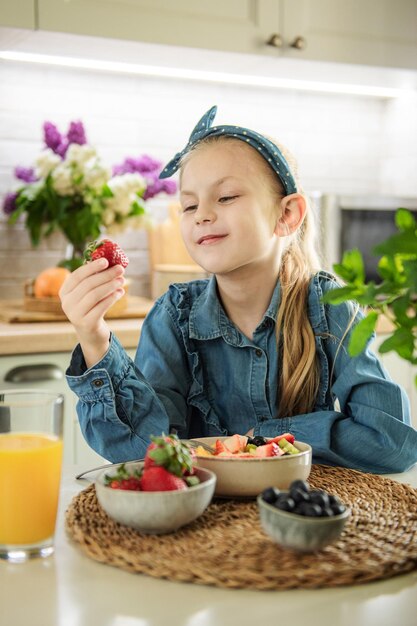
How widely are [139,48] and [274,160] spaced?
1.22 meters

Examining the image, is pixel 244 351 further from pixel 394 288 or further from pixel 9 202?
pixel 9 202

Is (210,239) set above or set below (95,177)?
below

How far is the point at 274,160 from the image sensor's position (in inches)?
58.5

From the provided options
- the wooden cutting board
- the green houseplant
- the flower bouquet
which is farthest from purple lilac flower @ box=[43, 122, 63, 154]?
the green houseplant

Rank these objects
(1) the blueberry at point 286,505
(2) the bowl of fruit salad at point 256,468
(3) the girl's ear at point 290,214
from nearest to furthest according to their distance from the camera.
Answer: (1) the blueberry at point 286,505, (2) the bowl of fruit salad at point 256,468, (3) the girl's ear at point 290,214

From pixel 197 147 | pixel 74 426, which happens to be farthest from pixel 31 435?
pixel 74 426

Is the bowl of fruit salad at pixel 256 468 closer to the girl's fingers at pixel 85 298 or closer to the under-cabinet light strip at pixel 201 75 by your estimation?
the girl's fingers at pixel 85 298

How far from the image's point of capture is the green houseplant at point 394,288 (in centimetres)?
73

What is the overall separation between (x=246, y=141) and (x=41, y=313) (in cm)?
119

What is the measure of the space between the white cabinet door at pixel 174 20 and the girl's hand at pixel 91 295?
1.40 m

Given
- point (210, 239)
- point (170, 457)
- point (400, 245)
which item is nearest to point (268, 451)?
point (170, 457)

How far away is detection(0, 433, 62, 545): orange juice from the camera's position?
2.84 feet

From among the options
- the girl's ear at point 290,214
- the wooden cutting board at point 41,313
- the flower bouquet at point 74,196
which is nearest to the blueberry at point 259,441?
the girl's ear at point 290,214

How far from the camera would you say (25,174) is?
2666 millimetres
